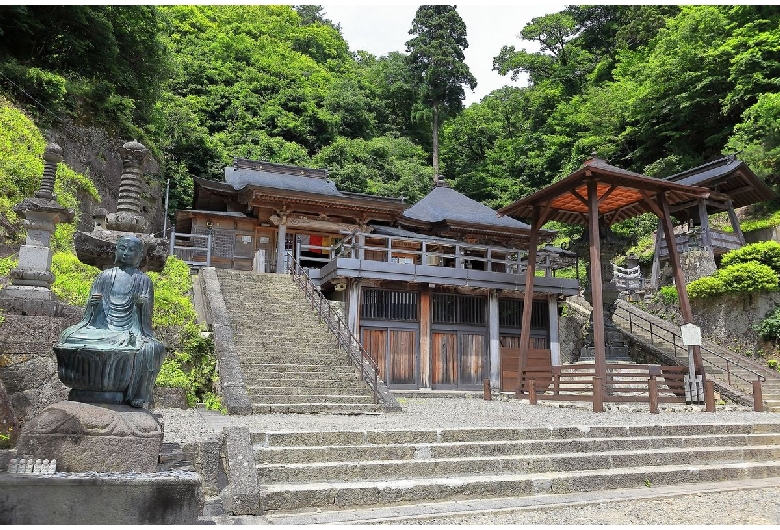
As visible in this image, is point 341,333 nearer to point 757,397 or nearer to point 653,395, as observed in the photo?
point 653,395

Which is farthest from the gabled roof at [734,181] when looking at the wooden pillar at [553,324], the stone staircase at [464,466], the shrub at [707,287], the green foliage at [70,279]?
the green foliage at [70,279]

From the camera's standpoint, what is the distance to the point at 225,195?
2094 centimetres

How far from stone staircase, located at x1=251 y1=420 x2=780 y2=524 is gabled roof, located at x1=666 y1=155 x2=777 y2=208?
55.2ft

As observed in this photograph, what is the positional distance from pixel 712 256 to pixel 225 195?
19083mm

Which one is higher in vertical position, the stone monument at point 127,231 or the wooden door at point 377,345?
the stone monument at point 127,231

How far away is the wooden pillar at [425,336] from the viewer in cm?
1649

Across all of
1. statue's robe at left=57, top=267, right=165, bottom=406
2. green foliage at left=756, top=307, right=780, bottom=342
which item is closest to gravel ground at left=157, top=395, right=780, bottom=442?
statue's robe at left=57, top=267, right=165, bottom=406

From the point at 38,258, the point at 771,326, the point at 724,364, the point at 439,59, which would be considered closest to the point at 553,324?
the point at 724,364

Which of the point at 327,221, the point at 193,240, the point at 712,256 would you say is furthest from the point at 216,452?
the point at 712,256

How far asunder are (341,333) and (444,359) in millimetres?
5017

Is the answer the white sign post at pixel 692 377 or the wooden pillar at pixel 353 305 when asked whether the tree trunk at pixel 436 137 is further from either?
the white sign post at pixel 692 377

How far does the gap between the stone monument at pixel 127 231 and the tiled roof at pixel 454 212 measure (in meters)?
15.2

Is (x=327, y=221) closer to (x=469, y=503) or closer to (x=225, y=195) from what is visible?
(x=225, y=195)

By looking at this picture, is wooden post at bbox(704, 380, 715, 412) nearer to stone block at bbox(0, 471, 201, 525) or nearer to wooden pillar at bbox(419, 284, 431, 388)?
wooden pillar at bbox(419, 284, 431, 388)
